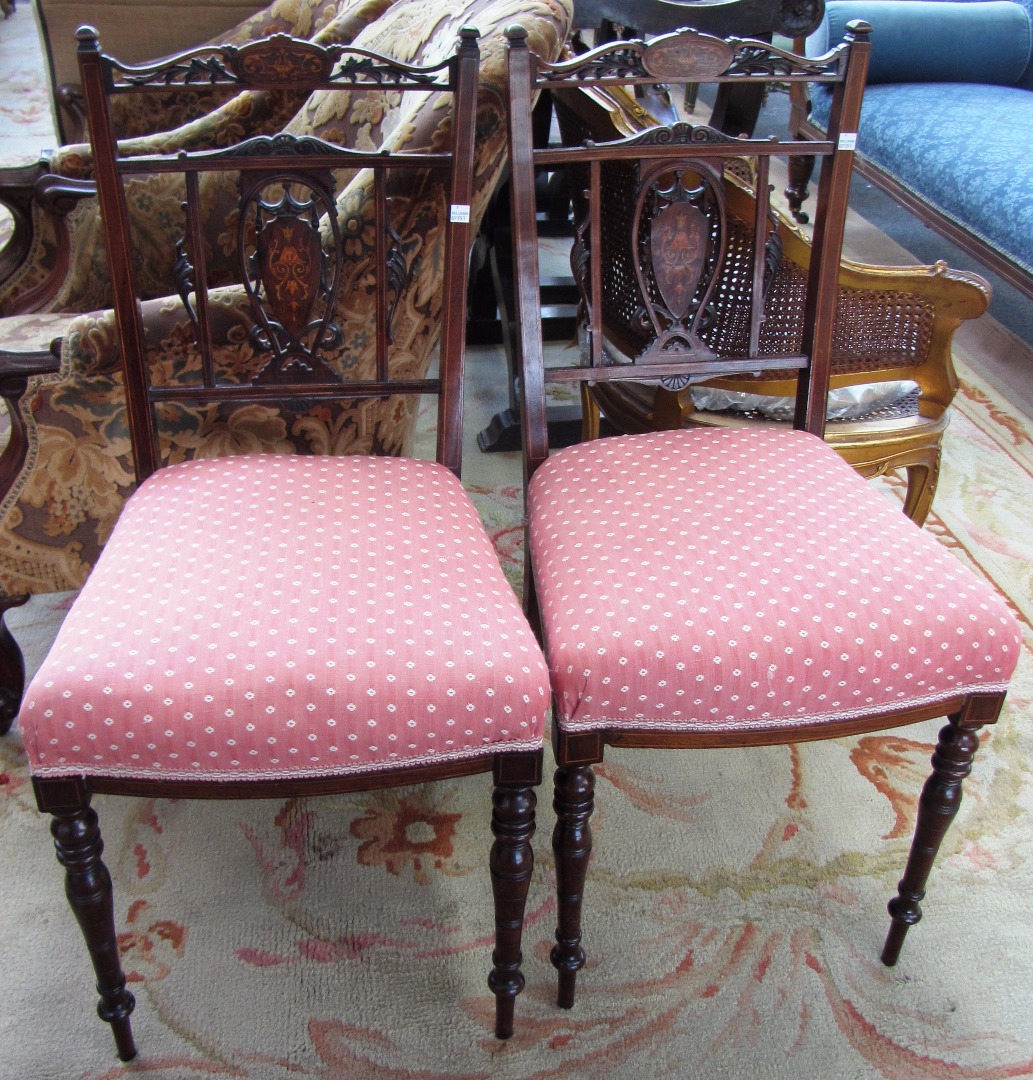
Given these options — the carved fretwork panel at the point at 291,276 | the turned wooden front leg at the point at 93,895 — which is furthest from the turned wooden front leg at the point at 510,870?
the carved fretwork panel at the point at 291,276

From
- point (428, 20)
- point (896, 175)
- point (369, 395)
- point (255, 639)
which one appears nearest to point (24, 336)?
point (369, 395)

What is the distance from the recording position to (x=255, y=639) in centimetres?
91

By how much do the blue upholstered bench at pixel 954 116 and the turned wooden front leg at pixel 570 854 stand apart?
180cm

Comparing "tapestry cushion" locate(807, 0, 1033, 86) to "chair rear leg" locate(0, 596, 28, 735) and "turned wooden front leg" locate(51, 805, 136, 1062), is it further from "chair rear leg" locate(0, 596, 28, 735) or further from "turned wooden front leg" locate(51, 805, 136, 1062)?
"turned wooden front leg" locate(51, 805, 136, 1062)

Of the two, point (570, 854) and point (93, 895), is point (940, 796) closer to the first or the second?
point (570, 854)

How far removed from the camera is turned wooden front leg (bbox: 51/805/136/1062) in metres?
0.93

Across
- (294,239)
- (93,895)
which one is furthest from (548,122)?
(93,895)

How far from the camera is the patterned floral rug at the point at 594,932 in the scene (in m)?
1.10

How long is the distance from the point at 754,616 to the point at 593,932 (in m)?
0.50

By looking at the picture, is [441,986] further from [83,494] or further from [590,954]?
[83,494]

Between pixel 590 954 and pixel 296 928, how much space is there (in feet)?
1.16

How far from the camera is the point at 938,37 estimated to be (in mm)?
3104

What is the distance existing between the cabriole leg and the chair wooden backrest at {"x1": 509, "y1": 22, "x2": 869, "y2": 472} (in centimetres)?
46

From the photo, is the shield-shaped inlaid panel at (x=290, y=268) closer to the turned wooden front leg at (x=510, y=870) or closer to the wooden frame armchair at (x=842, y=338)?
the wooden frame armchair at (x=842, y=338)
